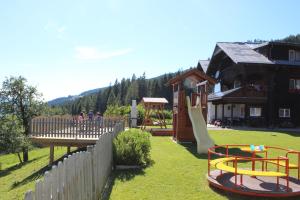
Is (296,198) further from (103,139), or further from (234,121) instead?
(234,121)

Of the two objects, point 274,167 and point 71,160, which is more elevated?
point 71,160

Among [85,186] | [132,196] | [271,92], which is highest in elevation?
[271,92]

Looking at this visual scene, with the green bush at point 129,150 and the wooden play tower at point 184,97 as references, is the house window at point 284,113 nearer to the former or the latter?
the wooden play tower at point 184,97

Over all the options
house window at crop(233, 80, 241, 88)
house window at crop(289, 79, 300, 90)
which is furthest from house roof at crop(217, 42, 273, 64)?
house window at crop(289, 79, 300, 90)

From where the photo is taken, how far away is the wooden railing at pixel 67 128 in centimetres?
1644

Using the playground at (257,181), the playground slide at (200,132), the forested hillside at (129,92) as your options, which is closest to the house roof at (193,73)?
the playground slide at (200,132)

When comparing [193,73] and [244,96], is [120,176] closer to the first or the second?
[193,73]

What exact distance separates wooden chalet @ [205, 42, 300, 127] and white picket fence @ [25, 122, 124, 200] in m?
25.0

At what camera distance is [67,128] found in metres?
16.8

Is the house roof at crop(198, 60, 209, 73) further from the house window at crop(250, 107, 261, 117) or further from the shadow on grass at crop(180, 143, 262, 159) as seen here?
the shadow on grass at crop(180, 143, 262, 159)

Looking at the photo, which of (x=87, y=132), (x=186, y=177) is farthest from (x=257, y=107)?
(x=186, y=177)

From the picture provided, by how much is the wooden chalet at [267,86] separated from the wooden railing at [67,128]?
1736cm

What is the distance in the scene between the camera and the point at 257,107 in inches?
1329

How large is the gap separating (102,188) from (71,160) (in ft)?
11.3
